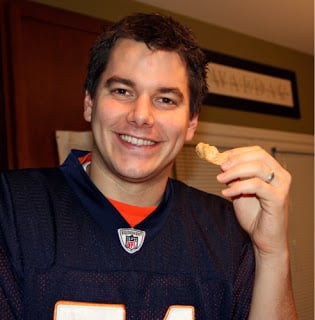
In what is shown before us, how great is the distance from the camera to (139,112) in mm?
1094

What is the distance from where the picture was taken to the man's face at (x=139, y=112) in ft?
3.68

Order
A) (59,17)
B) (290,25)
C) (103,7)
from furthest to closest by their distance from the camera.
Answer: (290,25), (103,7), (59,17)

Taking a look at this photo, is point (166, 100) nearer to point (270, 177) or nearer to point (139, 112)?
point (139, 112)

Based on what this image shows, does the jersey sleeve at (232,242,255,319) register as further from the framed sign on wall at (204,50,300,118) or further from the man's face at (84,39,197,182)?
the framed sign on wall at (204,50,300,118)

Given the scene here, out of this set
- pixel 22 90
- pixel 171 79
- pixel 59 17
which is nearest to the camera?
pixel 171 79

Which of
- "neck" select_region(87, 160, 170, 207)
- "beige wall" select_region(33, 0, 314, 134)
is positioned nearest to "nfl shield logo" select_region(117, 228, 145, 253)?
"neck" select_region(87, 160, 170, 207)

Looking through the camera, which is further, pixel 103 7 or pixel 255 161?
pixel 103 7

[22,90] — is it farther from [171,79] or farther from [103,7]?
[171,79]

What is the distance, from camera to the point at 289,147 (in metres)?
3.33

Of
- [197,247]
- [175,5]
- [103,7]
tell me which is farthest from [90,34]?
[197,247]

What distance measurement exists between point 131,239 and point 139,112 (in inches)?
12.4

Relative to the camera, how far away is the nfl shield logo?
110cm

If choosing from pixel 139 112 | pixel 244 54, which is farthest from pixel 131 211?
pixel 244 54

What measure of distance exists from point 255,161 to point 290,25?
2351mm
